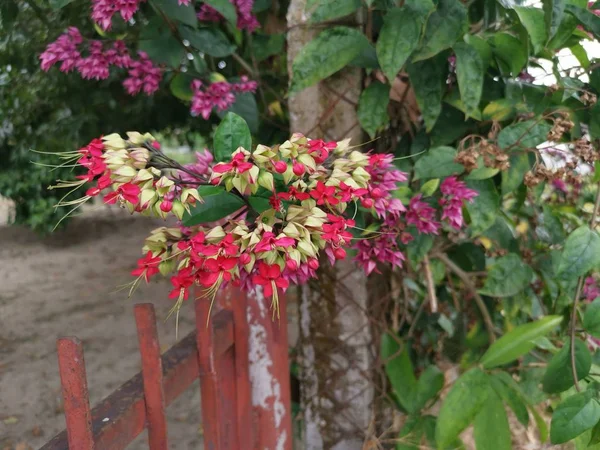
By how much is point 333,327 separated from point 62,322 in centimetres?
193

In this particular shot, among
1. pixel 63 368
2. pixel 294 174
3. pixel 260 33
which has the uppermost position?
pixel 260 33

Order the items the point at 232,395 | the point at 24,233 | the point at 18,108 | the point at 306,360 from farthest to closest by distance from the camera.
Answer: the point at 24,233, the point at 18,108, the point at 306,360, the point at 232,395

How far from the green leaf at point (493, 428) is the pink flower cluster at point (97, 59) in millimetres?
791

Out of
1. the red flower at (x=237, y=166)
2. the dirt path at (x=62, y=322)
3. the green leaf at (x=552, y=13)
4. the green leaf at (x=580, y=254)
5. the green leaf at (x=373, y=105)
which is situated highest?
the green leaf at (x=552, y=13)

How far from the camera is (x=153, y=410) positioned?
780mm

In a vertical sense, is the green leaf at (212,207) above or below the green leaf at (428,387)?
above

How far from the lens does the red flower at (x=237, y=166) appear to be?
1.74 ft

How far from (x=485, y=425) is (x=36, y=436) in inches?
57.9

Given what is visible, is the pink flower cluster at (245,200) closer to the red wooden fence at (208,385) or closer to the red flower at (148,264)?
the red flower at (148,264)

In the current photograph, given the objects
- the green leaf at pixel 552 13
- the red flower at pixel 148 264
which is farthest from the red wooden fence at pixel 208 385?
the green leaf at pixel 552 13

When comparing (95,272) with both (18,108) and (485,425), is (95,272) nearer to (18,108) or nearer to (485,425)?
(18,108)

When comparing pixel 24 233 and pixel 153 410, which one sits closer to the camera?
pixel 153 410

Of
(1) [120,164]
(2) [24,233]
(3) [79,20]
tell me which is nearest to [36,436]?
(3) [79,20]

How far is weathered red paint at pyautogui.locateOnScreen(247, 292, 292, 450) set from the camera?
1078 millimetres
